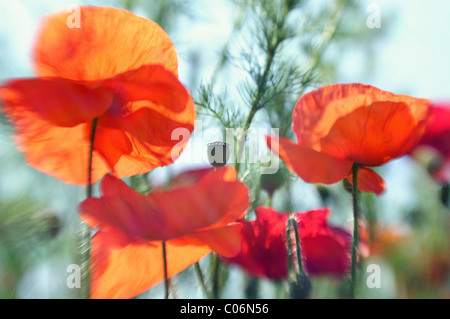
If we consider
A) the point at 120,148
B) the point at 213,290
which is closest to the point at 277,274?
the point at 213,290

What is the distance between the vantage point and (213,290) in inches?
16.4

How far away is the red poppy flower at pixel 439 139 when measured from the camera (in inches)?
17.6

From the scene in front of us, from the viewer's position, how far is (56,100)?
36 centimetres

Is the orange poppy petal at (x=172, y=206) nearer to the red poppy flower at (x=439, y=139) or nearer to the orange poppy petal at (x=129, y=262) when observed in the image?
the orange poppy petal at (x=129, y=262)

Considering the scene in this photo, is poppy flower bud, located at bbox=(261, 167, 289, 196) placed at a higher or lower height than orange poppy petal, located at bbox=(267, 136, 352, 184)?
lower

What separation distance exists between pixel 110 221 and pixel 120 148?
13 cm

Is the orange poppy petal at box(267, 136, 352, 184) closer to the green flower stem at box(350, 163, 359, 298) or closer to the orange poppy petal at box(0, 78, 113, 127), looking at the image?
the green flower stem at box(350, 163, 359, 298)

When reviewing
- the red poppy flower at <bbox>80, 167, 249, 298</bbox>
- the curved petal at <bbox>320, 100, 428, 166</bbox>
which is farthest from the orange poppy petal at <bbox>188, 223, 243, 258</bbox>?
the curved petal at <bbox>320, 100, 428, 166</bbox>

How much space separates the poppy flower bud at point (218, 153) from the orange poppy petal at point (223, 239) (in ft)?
0.17

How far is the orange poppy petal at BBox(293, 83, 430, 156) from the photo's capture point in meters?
0.40

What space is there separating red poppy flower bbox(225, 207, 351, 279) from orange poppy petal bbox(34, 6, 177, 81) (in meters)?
0.14

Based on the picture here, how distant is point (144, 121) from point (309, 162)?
13 centimetres

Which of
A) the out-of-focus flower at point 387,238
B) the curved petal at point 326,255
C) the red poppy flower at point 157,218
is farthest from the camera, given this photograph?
the out-of-focus flower at point 387,238

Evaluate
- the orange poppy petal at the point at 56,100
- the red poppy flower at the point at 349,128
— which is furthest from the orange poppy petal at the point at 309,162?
the orange poppy petal at the point at 56,100
